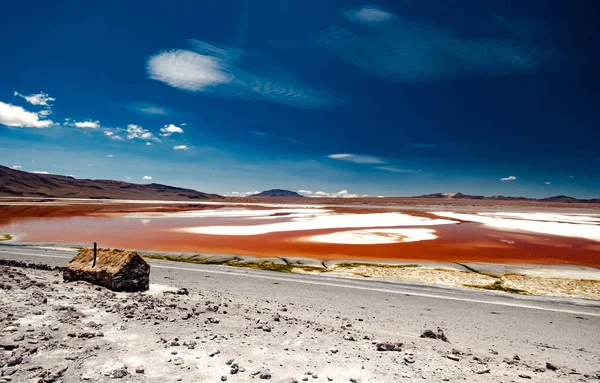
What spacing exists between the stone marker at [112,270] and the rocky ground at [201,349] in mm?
1308

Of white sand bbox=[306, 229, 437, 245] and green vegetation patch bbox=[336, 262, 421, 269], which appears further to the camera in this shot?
white sand bbox=[306, 229, 437, 245]

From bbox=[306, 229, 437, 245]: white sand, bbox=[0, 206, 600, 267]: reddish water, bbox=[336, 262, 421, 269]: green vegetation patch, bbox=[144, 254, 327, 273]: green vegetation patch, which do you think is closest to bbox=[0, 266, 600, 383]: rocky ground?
bbox=[144, 254, 327, 273]: green vegetation patch

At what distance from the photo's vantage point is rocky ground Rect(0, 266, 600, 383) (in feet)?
18.5

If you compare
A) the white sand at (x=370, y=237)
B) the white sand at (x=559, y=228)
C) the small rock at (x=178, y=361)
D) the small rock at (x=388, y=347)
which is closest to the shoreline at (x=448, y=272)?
the white sand at (x=370, y=237)

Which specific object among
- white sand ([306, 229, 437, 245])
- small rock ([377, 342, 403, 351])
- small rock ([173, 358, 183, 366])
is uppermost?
small rock ([173, 358, 183, 366])

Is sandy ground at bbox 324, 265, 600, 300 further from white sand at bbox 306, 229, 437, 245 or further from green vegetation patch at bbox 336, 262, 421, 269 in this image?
white sand at bbox 306, 229, 437, 245

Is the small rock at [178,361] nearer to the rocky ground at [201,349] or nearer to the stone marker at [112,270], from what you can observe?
the rocky ground at [201,349]

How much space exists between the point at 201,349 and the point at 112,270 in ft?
19.0

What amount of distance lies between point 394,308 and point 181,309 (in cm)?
746

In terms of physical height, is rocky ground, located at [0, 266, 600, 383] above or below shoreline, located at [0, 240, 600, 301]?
above

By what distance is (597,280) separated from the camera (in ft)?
58.3

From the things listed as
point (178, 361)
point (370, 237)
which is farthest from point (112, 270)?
point (370, 237)

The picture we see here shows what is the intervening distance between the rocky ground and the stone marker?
51.5 inches

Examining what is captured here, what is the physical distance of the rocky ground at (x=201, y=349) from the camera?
5637 mm
